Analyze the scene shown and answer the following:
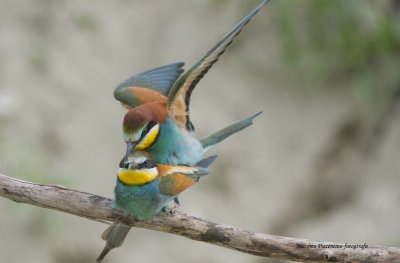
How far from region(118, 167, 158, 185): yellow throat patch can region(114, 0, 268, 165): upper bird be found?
95 millimetres

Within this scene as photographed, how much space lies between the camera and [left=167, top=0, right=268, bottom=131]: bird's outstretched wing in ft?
6.62

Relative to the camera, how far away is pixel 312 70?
139 inches

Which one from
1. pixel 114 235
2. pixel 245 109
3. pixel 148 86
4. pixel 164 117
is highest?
pixel 245 109

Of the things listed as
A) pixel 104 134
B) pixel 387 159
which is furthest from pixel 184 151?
pixel 387 159

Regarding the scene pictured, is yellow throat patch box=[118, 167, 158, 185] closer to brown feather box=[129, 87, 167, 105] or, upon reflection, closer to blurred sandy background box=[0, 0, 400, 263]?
brown feather box=[129, 87, 167, 105]

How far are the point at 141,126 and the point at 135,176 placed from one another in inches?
8.6

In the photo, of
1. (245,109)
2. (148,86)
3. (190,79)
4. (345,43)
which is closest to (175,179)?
(190,79)

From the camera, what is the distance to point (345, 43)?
347cm

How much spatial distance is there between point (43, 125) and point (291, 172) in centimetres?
162

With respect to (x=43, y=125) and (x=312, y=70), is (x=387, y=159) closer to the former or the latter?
(x=312, y=70)

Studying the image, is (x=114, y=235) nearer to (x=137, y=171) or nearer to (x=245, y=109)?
(x=137, y=171)

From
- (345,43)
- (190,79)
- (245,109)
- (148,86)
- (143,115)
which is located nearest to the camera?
(143,115)

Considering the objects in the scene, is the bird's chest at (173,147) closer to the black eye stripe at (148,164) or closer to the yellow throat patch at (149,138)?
the yellow throat patch at (149,138)

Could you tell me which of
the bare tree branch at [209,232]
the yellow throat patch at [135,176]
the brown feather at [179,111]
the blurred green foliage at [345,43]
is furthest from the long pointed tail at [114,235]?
the blurred green foliage at [345,43]
